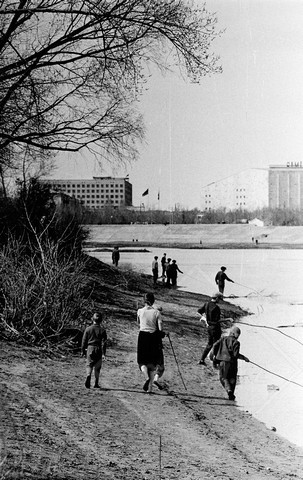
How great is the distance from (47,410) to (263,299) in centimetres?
1398

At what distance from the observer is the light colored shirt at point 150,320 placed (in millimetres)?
8250

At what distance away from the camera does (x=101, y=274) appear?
20438 millimetres

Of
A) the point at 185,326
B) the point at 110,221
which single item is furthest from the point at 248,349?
the point at 110,221

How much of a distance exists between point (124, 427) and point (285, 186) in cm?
13452

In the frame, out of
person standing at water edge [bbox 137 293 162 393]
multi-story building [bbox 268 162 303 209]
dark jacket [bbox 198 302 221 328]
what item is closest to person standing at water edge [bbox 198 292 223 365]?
dark jacket [bbox 198 302 221 328]

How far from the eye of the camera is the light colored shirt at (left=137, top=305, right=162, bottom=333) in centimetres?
825

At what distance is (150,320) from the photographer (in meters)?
8.27

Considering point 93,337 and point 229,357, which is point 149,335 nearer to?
point 93,337

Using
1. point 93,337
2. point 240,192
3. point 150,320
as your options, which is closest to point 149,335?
point 150,320

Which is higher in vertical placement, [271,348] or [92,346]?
[92,346]

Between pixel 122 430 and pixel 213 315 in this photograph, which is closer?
pixel 122 430

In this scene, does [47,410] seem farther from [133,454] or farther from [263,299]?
[263,299]

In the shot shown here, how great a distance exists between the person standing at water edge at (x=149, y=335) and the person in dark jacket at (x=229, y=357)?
Answer: 0.85 metres

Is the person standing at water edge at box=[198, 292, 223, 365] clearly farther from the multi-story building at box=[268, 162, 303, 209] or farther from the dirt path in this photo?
the multi-story building at box=[268, 162, 303, 209]
